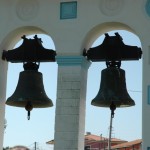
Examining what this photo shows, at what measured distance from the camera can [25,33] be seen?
7652 mm

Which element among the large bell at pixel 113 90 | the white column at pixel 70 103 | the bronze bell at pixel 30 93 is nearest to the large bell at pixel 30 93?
the bronze bell at pixel 30 93

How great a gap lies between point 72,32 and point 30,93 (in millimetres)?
1087

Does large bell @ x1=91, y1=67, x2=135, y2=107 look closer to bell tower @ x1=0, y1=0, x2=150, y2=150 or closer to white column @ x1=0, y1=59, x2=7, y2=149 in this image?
bell tower @ x1=0, y1=0, x2=150, y2=150

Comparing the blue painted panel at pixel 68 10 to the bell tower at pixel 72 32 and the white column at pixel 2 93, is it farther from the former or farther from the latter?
the white column at pixel 2 93

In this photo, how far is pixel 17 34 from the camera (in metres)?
7.62

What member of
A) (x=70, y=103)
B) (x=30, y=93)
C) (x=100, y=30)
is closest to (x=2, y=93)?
(x=30, y=93)

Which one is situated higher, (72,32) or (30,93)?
(72,32)

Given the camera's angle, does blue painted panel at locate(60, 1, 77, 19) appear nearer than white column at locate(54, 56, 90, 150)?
No

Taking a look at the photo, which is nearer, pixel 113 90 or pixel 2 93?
pixel 113 90

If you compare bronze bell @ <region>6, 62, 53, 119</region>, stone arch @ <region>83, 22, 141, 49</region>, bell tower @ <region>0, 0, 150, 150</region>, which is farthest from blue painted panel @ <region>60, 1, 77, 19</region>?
bronze bell @ <region>6, 62, 53, 119</region>

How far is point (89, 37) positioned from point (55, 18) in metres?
0.60

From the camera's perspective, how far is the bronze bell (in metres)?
7.05

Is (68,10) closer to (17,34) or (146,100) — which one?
(17,34)

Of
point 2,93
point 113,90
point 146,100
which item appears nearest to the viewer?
point 146,100
